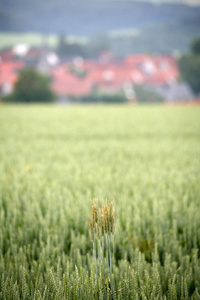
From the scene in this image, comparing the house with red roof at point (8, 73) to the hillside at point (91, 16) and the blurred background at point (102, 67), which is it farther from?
the hillside at point (91, 16)

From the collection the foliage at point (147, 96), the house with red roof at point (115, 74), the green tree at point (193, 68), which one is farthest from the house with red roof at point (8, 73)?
the green tree at point (193, 68)

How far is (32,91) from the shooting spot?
31.0 m

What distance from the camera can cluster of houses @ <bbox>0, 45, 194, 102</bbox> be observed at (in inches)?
2199

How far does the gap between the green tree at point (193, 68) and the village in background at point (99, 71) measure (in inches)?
46.0

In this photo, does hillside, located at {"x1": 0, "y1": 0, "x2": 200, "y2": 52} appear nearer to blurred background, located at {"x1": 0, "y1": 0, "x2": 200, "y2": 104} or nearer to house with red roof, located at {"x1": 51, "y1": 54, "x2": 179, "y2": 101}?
blurred background, located at {"x1": 0, "y1": 0, "x2": 200, "y2": 104}

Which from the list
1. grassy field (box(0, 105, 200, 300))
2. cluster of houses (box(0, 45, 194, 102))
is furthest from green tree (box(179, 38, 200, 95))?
grassy field (box(0, 105, 200, 300))

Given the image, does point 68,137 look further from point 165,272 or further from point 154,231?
point 165,272

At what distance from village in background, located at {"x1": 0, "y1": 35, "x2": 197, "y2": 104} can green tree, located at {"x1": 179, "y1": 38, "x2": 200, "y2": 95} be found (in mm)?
1168

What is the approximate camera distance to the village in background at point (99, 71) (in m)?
55.2

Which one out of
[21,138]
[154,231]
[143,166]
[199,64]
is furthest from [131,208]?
[199,64]

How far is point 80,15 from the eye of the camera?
→ 165750 millimetres

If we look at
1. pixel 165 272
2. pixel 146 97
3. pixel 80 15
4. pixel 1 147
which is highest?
pixel 80 15

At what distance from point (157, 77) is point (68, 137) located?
2343 inches

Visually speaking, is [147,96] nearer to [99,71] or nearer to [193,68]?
[193,68]
